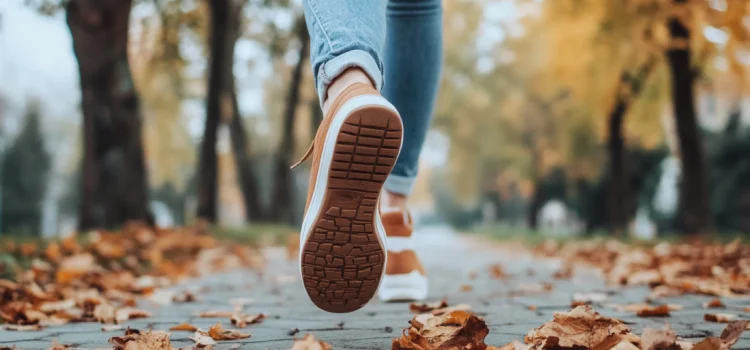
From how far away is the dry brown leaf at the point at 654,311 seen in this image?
195cm

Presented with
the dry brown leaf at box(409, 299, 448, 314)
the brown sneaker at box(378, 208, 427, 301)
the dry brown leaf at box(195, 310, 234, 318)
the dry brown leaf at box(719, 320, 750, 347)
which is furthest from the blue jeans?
the dry brown leaf at box(719, 320, 750, 347)

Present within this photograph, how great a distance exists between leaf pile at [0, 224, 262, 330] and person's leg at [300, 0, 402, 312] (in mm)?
834

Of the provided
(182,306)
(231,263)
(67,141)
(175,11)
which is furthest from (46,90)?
(182,306)

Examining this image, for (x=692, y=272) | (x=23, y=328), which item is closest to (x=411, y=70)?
(x=23, y=328)

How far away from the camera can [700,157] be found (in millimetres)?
8625

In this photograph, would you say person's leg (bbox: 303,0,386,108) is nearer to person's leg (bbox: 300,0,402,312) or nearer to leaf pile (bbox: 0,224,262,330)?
person's leg (bbox: 300,0,402,312)

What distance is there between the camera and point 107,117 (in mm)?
6941

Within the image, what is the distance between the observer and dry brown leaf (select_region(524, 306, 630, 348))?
142 cm

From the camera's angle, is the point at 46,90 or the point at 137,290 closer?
the point at 137,290

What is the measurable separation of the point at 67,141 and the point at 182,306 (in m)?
43.7

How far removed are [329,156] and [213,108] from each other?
364 inches

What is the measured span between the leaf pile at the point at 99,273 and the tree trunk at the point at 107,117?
1.41 meters

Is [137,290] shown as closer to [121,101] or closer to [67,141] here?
[121,101]

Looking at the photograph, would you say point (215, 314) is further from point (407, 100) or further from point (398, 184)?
point (407, 100)
